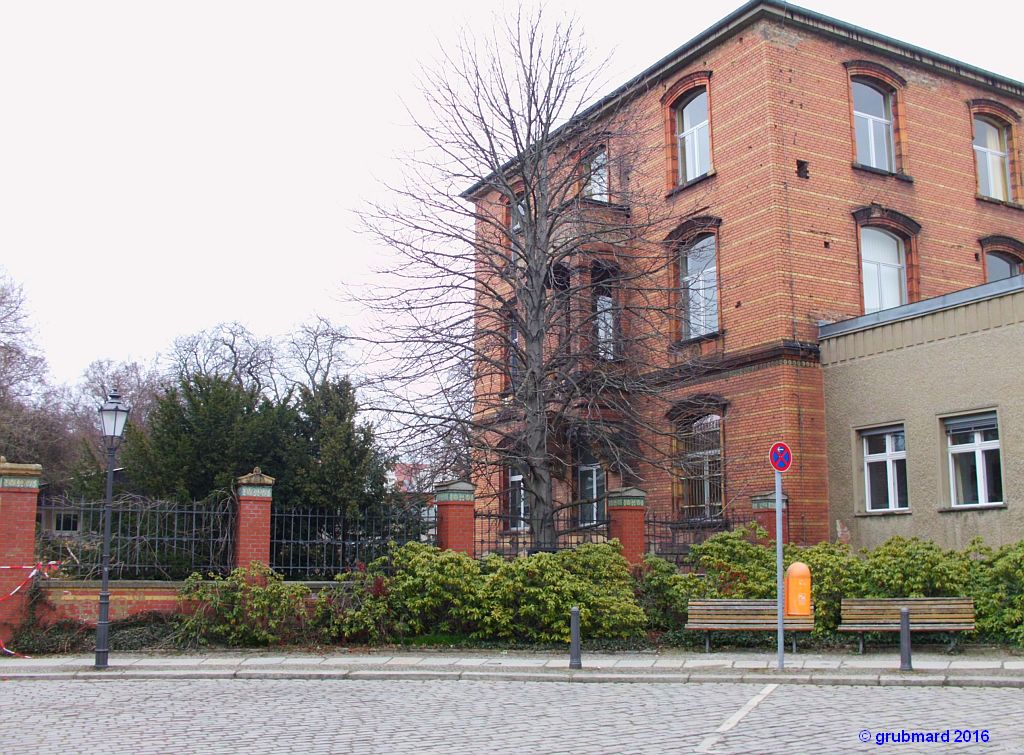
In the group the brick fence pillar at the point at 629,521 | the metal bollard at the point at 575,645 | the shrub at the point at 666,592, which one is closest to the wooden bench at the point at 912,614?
the shrub at the point at 666,592

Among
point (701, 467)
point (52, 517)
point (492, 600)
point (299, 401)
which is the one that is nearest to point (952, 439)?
point (701, 467)

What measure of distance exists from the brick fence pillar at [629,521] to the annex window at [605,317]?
322 centimetres

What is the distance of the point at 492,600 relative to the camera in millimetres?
17141

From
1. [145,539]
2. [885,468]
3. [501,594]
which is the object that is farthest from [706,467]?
[145,539]

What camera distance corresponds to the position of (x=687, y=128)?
86.4 feet

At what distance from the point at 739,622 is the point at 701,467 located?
26.4ft

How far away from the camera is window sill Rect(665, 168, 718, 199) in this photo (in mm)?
24875

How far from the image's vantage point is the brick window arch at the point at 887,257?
2417 centimetres

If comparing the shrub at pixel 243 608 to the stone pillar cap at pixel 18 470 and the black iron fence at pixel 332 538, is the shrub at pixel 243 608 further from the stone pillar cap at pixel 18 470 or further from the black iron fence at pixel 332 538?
the stone pillar cap at pixel 18 470

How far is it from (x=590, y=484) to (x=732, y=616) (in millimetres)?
11623

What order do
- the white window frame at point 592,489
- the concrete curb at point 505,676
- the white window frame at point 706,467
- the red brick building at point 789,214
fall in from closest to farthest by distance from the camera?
the concrete curb at point 505,676, the red brick building at point 789,214, the white window frame at point 706,467, the white window frame at point 592,489

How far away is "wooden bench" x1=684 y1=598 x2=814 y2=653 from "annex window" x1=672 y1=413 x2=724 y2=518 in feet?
21.5

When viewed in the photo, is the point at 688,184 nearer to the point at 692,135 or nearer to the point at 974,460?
the point at 692,135

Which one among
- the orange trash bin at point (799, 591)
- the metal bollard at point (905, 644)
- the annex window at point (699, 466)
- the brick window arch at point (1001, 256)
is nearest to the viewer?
the metal bollard at point (905, 644)
